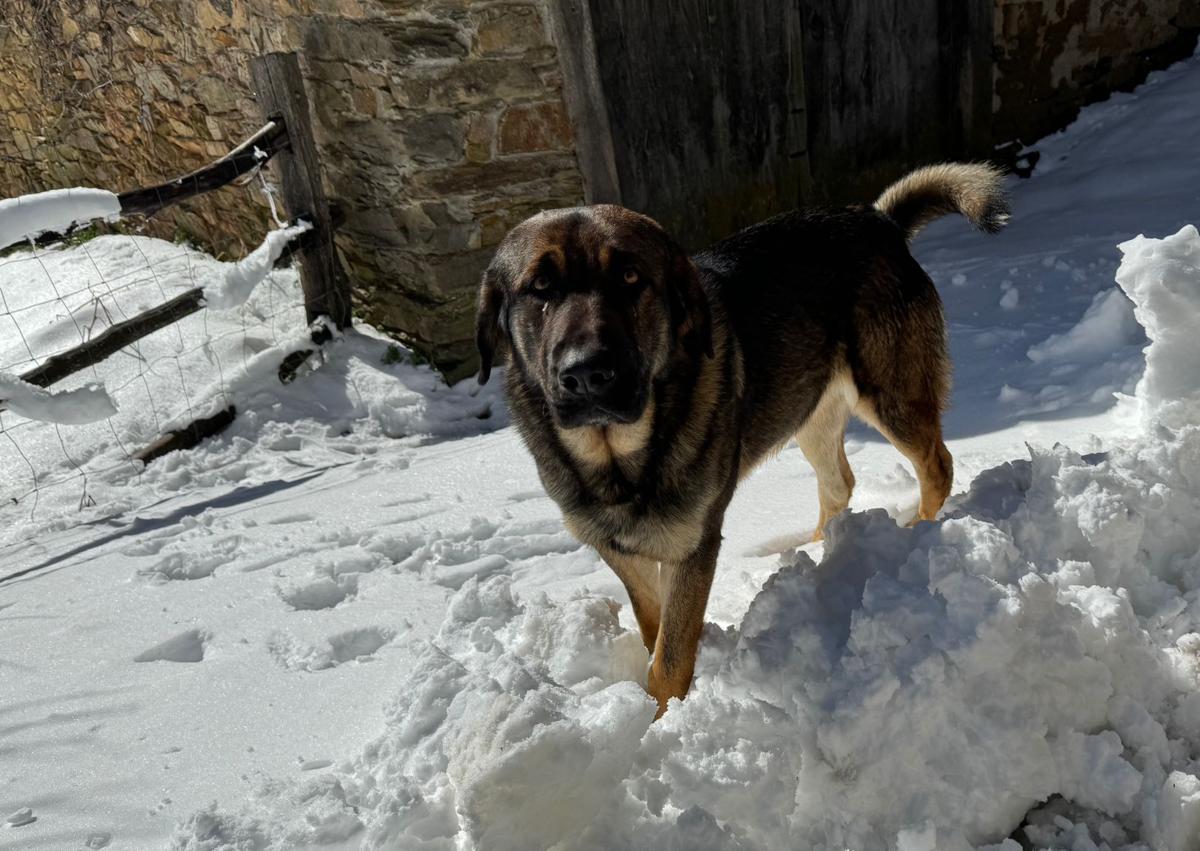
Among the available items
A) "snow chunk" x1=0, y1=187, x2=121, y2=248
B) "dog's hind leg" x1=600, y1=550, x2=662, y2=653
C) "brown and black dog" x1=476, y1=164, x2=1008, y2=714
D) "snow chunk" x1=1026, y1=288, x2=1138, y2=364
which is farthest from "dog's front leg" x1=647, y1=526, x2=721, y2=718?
"snow chunk" x1=0, y1=187, x2=121, y2=248

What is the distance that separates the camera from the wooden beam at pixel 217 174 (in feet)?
16.7

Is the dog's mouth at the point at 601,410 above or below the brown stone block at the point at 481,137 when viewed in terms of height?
below

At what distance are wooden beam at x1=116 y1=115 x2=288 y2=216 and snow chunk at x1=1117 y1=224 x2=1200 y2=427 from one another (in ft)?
14.3

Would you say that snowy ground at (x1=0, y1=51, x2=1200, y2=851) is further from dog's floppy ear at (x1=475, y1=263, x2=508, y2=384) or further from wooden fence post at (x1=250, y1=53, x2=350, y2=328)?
wooden fence post at (x1=250, y1=53, x2=350, y2=328)

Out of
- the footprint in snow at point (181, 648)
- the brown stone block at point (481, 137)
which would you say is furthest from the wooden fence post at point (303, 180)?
the footprint in snow at point (181, 648)

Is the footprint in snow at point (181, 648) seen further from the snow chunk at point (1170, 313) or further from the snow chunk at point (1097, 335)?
the snow chunk at point (1097, 335)

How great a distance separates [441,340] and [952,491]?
10.2 ft

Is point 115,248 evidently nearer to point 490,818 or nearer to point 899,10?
point 899,10

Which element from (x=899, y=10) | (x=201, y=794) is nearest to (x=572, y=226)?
(x=201, y=794)

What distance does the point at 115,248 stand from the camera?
315 inches

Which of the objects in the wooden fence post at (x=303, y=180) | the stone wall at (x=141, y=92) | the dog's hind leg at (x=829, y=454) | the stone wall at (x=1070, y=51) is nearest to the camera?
the dog's hind leg at (x=829, y=454)

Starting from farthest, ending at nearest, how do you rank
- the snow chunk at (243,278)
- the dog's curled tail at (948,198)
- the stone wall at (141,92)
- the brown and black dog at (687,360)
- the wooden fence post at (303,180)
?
the stone wall at (141,92) → the wooden fence post at (303,180) → the snow chunk at (243,278) → the dog's curled tail at (948,198) → the brown and black dog at (687,360)

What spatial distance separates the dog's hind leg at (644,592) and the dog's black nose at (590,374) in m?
0.69

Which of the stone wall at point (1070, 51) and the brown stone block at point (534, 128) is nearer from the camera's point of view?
the brown stone block at point (534, 128)
